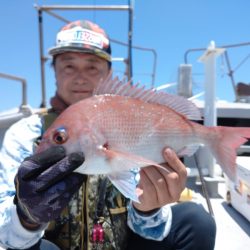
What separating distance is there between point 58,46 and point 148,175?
90 cm

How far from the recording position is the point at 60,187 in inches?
47.1

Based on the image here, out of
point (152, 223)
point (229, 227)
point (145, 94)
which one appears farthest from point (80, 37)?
point (229, 227)

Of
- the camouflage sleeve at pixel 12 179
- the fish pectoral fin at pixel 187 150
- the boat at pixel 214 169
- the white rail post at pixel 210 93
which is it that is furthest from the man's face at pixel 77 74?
the white rail post at pixel 210 93

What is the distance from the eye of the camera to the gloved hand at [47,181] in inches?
44.0

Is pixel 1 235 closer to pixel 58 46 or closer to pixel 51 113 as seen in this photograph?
pixel 51 113

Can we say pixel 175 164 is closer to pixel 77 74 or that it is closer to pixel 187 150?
pixel 187 150

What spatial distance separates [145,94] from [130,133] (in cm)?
21

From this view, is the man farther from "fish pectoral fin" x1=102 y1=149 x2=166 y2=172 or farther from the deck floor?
the deck floor

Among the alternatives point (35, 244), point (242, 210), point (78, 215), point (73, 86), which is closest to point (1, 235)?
point (35, 244)

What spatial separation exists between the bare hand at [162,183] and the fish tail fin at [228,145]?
6.6 inches

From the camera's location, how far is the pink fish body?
1.13 m

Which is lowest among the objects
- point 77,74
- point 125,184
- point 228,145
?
point 125,184

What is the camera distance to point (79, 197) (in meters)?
1.71

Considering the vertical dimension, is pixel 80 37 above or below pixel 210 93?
above
